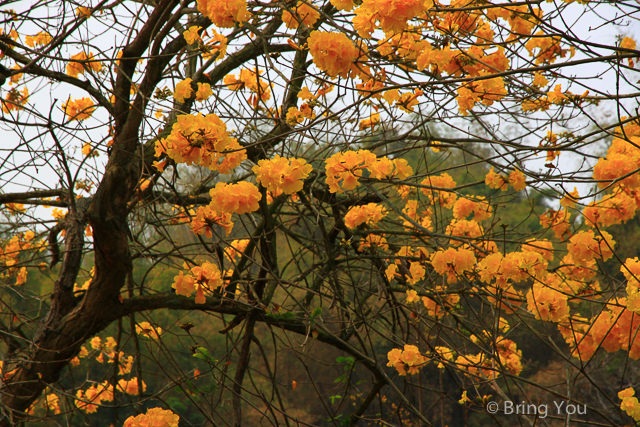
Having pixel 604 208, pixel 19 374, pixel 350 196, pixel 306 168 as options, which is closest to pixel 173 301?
pixel 19 374

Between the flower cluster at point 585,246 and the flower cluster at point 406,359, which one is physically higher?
the flower cluster at point 585,246

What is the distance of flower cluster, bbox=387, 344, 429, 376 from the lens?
5.24ft

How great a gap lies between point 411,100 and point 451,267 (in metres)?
0.61

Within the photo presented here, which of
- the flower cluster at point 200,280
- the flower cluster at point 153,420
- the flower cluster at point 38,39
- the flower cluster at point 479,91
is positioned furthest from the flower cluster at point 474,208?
the flower cluster at point 38,39

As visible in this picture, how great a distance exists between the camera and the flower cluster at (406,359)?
5.24 feet

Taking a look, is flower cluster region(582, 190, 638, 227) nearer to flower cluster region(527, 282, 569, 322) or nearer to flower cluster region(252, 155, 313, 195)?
flower cluster region(527, 282, 569, 322)

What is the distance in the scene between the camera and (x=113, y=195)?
2.00 m

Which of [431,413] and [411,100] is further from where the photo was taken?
[431,413]

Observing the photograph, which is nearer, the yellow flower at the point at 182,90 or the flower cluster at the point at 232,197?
the flower cluster at the point at 232,197

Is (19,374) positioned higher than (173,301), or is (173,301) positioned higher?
(173,301)

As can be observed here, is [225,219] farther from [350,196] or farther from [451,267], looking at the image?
[350,196]

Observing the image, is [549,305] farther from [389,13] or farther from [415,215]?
[415,215]

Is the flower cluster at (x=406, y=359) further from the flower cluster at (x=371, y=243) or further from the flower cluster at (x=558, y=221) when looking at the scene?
the flower cluster at (x=558, y=221)

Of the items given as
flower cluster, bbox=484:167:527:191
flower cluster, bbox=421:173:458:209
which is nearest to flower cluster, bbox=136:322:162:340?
flower cluster, bbox=421:173:458:209
